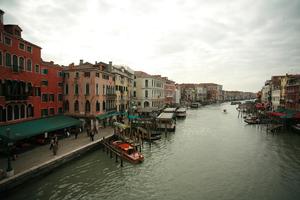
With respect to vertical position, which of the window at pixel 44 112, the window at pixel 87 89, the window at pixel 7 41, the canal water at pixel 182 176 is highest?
the window at pixel 7 41

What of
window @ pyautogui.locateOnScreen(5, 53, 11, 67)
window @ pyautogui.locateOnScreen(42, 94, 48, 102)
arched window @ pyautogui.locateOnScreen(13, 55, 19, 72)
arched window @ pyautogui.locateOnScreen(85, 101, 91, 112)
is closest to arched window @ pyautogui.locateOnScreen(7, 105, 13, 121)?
arched window @ pyautogui.locateOnScreen(13, 55, 19, 72)

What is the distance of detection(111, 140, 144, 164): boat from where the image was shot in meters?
23.8

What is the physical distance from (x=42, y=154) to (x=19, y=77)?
11.0m

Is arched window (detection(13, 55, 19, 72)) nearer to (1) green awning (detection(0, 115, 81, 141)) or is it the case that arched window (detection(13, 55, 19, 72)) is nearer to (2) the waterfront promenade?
(1) green awning (detection(0, 115, 81, 141))

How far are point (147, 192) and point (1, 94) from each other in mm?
19833

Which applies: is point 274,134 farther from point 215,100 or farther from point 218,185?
point 215,100

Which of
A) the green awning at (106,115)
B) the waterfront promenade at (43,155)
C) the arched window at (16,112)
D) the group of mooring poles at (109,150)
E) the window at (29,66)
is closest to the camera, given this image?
the waterfront promenade at (43,155)

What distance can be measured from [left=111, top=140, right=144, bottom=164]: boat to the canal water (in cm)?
76

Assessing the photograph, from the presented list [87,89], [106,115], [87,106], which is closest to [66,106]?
[87,106]

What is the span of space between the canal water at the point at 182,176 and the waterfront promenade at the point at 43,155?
4.34 ft

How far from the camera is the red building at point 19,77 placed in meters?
23.1

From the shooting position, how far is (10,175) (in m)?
15.7

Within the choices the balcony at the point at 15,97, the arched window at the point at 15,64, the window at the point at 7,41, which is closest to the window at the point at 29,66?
the arched window at the point at 15,64

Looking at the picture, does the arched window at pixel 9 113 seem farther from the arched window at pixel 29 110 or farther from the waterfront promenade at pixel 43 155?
the waterfront promenade at pixel 43 155
